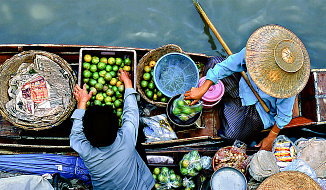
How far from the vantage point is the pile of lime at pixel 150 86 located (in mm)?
3342

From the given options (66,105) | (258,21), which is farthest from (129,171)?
(258,21)

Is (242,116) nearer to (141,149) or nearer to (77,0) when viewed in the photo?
(141,149)

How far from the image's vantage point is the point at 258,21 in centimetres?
452

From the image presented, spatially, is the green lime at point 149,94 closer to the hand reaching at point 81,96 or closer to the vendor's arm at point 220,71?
the vendor's arm at point 220,71

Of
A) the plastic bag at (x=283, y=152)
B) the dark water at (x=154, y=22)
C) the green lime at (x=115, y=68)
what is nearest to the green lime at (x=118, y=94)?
the green lime at (x=115, y=68)

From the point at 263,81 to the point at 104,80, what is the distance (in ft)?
5.95

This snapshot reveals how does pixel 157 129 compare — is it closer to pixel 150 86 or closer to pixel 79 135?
pixel 150 86

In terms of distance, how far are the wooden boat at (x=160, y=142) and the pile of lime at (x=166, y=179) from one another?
0.23 metres

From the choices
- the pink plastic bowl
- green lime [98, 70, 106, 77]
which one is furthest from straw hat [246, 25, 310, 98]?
green lime [98, 70, 106, 77]

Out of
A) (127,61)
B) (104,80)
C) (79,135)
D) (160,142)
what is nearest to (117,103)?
(104,80)

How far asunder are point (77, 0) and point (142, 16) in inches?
41.1

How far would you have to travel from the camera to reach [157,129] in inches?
131

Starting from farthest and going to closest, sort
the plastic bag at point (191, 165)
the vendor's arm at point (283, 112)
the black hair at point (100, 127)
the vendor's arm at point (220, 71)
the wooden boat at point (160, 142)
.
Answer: the wooden boat at point (160, 142) → the plastic bag at point (191, 165) → the vendor's arm at point (220, 71) → the vendor's arm at point (283, 112) → the black hair at point (100, 127)

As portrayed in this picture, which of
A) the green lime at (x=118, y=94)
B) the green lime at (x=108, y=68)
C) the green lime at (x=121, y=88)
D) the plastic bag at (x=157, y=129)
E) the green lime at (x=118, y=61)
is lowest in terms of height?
the plastic bag at (x=157, y=129)
